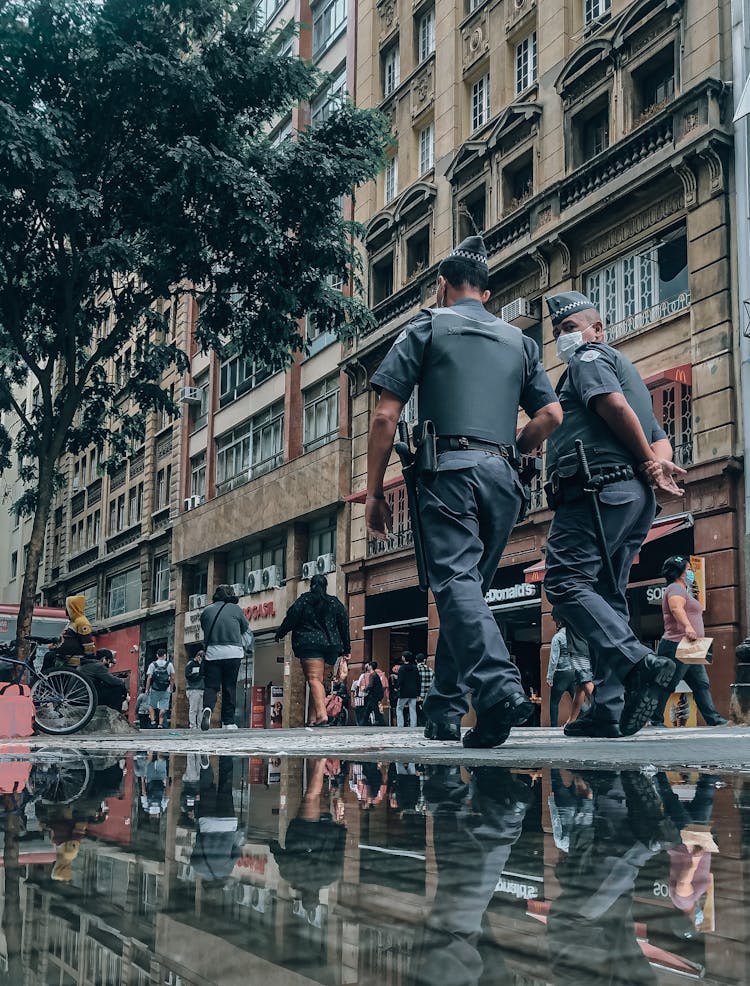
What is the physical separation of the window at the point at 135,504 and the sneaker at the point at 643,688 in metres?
42.6

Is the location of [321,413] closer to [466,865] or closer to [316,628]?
[316,628]

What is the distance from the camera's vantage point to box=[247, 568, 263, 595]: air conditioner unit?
34562mm

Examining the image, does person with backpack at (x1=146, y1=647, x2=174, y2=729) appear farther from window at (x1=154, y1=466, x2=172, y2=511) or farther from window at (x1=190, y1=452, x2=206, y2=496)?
window at (x1=154, y1=466, x2=172, y2=511)

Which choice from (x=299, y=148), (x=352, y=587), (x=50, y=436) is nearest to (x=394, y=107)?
(x=352, y=587)

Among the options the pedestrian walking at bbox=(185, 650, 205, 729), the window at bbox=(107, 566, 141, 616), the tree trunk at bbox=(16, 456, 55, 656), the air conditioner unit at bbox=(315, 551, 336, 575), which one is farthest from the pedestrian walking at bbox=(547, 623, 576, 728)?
the window at bbox=(107, 566, 141, 616)

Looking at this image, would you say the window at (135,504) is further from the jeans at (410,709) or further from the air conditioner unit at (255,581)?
the jeans at (410,709)

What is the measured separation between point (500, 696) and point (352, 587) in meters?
25.2

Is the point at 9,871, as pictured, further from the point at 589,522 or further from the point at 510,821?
the point at 589,522

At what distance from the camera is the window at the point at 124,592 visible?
Result: 45.7m

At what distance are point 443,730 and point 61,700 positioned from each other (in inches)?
290

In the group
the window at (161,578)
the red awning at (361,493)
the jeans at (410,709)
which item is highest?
the red awning at (361,493)

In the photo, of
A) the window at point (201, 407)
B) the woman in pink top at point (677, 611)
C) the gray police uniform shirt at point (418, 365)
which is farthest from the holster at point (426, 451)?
the window at point (201, 407)

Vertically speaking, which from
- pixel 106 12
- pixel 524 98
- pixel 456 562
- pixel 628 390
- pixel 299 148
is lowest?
pixel 456 562

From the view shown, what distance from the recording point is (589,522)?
197 inches
